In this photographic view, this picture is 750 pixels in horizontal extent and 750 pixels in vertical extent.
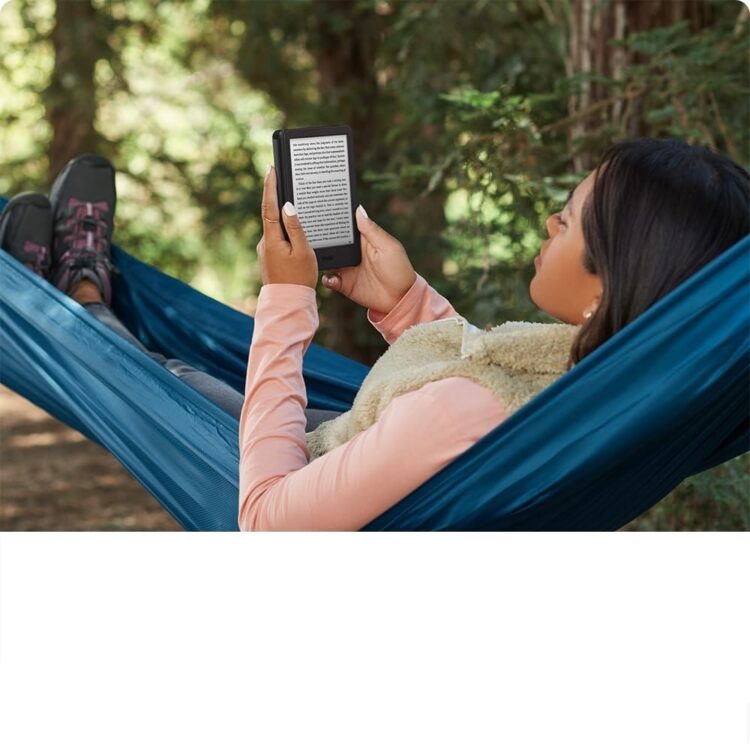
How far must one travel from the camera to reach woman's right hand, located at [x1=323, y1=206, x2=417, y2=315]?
1.59m

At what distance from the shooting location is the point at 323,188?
1479 mm

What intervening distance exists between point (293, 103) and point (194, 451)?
361 centimetres

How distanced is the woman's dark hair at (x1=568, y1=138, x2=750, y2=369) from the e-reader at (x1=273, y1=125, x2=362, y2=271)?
0.39m

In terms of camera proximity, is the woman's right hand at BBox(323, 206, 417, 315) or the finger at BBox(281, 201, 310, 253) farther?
the woman's right hand at BBox(323, 206, 417, 315)

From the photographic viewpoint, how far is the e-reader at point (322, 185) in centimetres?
144

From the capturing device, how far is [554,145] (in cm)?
297

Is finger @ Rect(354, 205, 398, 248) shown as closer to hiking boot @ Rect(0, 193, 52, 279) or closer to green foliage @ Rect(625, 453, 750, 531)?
hiking boot @ Rect(0, 193, 52, 279)

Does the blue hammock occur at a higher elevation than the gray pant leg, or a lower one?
higher

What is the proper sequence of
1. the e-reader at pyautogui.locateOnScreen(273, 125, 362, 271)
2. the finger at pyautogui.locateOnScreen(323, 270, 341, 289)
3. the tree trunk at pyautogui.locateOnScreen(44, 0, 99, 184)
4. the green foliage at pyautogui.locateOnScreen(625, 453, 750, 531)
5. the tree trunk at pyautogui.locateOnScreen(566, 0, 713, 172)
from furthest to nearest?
the tree trunk at pyautogui.locateOnScreen(44, 0, 99, 184) → the tree trunk at pyautogui.locateOnScreen(566, 0, 713, 172) → the green foliage at pyautogui.locateOnScreen(625, 453, 750, 531) → the finger at pyautogui.locateOnScreen(323, 270, 341, 289) → the e-reader at pyautogui.locateOnScreen(273, 125, 362, 271)

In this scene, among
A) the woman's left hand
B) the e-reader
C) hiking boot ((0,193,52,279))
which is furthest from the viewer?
hiking boot ((0,193,52,279))

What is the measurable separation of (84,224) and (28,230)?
0.35 feet

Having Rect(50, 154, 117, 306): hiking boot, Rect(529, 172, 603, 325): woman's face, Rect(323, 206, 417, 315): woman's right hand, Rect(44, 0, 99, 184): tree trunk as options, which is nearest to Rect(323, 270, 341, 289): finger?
Rect(323, 206, 417, 315): woman's right hand
